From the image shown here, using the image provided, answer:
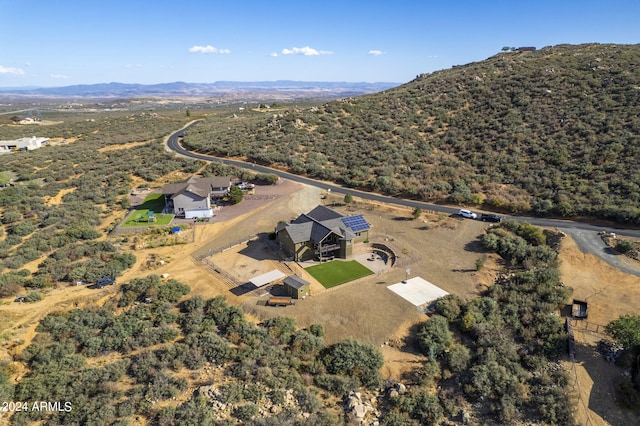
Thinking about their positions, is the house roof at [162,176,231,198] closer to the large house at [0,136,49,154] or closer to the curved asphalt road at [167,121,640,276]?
the curved asphalt road at [167,121,640,276]

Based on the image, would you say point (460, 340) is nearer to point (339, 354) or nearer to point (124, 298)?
point (339, 354)

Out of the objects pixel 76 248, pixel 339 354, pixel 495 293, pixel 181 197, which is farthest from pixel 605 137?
pixel 76 248

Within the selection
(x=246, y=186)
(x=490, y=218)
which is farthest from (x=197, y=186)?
(x=490, y=218)

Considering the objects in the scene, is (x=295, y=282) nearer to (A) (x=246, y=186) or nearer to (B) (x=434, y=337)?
(B) (x=434, y=337)

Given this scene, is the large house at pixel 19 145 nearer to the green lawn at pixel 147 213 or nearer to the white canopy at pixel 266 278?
the green lawn at pixel 147 213

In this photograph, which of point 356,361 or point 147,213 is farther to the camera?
point 147,213

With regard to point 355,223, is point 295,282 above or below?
below

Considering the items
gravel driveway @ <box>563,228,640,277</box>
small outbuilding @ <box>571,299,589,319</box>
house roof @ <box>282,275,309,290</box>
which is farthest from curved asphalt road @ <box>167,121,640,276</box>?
house roof @ <box>282,275,309,290</box>
